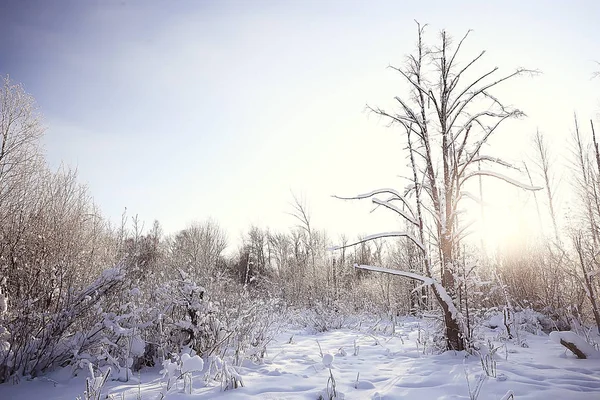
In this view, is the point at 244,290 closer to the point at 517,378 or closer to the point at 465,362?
the point at 465,362

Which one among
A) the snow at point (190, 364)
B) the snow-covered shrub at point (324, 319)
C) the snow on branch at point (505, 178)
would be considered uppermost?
the snow on branch at point (505, 178)

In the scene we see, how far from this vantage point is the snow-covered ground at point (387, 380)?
9.82 ft

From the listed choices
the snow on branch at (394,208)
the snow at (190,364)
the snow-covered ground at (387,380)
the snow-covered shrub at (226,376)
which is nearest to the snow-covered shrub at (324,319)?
the snow-covered ground at (387,380)

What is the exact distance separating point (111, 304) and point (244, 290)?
1.90 meters

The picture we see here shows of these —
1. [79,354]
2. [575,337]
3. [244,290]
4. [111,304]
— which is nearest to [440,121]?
[575,337]

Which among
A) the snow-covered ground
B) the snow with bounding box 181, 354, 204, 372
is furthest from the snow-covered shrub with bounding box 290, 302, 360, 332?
the snow with bounding box 181, 354, 204, 372

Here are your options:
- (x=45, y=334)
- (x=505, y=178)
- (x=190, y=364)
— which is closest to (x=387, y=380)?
(x=190, y=364)

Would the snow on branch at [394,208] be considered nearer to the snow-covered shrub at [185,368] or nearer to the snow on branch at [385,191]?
the snow on branch at [385,191]

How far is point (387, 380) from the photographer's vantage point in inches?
140

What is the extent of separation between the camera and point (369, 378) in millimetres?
3646

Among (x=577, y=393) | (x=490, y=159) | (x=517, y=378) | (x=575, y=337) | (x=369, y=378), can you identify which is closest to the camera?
(x=577, y=393)

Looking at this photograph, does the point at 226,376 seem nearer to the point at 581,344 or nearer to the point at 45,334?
the point at 45,334

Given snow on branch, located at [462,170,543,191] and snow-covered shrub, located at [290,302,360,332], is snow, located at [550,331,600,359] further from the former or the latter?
snow-covered shrub, located at [290,302,360,332]

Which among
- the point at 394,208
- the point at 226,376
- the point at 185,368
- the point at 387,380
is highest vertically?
the point at 394,208
